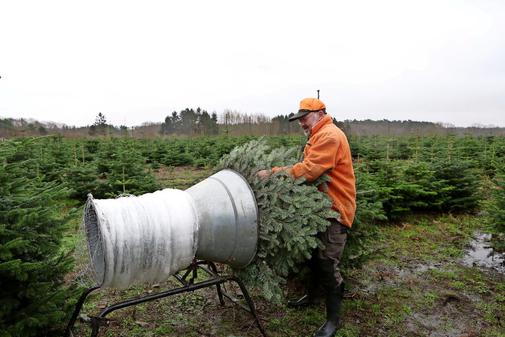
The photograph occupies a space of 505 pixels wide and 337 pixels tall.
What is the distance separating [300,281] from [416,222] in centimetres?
420

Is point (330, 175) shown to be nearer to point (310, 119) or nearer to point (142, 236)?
point (310, 119)

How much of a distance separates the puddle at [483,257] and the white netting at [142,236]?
15.4 ft

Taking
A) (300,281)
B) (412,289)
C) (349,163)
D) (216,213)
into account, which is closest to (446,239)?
(412,289)

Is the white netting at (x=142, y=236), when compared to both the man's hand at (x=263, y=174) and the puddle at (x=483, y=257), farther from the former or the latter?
the puddle at (x=483, y=257)

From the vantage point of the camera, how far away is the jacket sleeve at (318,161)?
3.21 meters

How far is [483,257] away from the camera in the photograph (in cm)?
594

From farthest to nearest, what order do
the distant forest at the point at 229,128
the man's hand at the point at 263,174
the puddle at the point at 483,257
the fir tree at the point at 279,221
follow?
the distant forest at the point at 229,128 < the puddle at the point at 483,257 < the man's hand at the point at 263,174 < the fir tree at the point at 279,221

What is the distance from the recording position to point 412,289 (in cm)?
473

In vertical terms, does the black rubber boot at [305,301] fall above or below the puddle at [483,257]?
above

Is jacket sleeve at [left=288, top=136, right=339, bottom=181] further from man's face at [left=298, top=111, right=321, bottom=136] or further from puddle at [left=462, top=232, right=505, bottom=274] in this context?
puddle at [left=462, top=232, right=505, bottom=274]

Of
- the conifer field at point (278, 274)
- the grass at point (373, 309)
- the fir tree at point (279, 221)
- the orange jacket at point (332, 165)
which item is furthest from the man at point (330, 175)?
the grass at point (373, 309)

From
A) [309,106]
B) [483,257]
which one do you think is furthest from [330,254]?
[483,257]

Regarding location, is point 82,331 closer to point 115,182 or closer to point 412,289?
point 412,289

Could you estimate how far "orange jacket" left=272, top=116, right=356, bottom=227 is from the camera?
323cm
